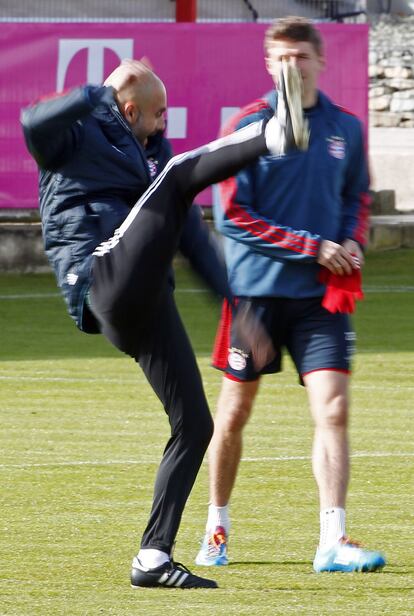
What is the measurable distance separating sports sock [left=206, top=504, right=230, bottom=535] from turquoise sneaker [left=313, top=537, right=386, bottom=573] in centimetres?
47

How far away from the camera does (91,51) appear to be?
1891cm

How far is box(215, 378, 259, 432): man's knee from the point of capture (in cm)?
689

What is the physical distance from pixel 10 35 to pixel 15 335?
198 inches

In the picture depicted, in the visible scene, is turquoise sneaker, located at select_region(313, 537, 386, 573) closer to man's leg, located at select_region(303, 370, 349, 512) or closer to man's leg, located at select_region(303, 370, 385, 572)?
man's leg, located at select_region(303, 370, 385, 572)

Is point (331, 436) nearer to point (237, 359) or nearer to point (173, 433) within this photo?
point (237, 359)

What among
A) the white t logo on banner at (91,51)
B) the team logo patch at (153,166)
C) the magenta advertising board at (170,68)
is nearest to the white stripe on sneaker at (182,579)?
the team logo patch at (153,166)

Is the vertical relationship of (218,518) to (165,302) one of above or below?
below

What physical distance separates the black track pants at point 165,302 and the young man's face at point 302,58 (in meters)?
0.83

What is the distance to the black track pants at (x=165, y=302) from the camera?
19.4 feet

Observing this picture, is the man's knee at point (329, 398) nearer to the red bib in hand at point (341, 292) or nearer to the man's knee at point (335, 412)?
the man's knee at point (335, 412)

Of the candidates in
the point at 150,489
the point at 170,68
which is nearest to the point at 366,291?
the point at 170,68

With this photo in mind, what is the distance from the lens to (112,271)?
6008 millimetres

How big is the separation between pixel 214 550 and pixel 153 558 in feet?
2.14

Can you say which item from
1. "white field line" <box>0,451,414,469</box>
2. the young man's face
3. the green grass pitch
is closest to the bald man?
the green grass pitch
